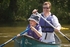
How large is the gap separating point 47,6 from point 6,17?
76.9 feet

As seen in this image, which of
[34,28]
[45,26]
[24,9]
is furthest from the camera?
[24,9]

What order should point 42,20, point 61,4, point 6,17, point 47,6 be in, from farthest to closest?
point 61,4 → point 6,17 → point 42,20 → point 47,6

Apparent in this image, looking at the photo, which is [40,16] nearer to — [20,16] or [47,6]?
[47,6]

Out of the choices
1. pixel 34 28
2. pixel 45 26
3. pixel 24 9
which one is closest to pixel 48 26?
pixel 45 26

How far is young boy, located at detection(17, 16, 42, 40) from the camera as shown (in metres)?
7.53

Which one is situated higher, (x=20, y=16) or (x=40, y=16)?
(x=40, y=16)

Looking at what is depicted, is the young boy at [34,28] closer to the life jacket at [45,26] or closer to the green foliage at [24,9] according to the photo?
the life jacket at [45,26]

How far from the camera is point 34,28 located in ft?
24.7

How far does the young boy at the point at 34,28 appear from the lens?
7531 millimetres

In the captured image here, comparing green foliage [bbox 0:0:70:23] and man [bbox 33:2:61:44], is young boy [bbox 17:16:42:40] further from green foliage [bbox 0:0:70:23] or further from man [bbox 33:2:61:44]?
green foliage [bbox 0:0:70:23]

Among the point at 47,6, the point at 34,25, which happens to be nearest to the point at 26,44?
the point at 34,25

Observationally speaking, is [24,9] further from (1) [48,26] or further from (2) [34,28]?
(2) [34,28]

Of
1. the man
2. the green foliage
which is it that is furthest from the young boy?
the green foliage

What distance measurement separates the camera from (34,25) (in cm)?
766
